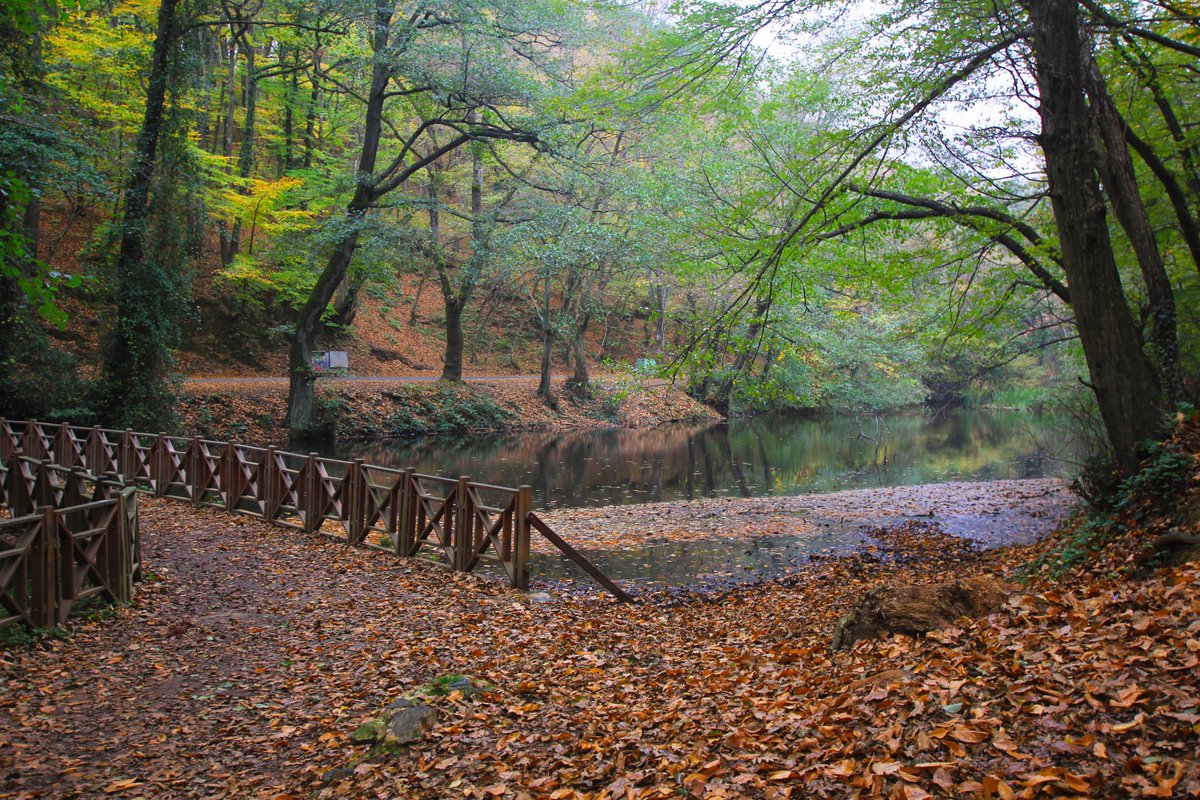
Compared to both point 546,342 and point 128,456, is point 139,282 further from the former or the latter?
point 546,342

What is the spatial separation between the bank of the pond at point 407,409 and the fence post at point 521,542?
6618mm

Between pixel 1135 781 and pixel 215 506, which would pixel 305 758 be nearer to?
pixel 1135 781

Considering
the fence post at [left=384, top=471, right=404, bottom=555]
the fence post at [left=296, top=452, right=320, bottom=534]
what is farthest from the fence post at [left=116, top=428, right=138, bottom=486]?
the fence post at [left=384, top=471, right=404, bottom=555]

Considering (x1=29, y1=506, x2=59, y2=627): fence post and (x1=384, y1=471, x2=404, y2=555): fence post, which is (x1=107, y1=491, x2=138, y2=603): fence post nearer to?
(x1=29, y1=506, x2=59, y2=627): fence post

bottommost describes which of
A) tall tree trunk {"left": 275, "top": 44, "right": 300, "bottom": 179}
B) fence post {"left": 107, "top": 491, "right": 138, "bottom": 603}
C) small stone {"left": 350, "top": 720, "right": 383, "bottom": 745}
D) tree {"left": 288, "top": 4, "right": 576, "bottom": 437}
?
small stone {"left": 350, "top": 720, "right": 383, "bottom": 745}

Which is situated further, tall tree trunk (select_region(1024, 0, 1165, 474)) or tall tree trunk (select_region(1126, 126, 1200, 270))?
tall tree trunk (select_region(1126, 126, 1200, 270))

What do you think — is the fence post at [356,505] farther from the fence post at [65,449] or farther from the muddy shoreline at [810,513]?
the fence post at [65,449]

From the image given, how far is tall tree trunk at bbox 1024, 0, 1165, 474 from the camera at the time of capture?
6543 mm

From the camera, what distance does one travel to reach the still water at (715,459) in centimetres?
1931

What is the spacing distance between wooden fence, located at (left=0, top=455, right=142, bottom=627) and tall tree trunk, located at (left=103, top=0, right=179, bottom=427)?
32.1 ft

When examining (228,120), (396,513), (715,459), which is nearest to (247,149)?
(228,120)

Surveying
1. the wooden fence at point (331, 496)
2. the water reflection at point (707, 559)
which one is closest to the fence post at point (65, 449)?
the wooden fence at point (331, 496)

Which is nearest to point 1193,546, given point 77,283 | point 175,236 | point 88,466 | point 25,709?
point 77,283

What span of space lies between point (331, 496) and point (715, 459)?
16149 mm
